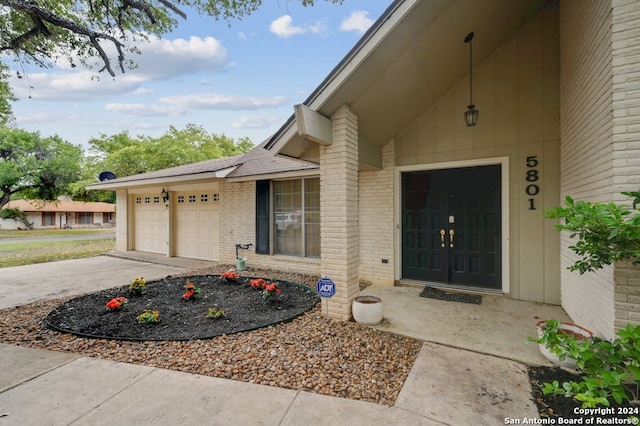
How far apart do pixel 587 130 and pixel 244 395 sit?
4.53m

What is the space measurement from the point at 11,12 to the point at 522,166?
11.2 metres

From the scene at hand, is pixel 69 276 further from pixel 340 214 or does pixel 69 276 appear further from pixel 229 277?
pixel 340 214

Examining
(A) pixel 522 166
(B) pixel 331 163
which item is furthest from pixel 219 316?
(A) pixel 522 166

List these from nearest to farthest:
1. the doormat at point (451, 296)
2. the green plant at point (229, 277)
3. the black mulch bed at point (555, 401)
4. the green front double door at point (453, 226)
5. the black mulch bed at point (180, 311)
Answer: the black mulch bed at point (555, 401) → the black mulch bed at point (180, 311) → the doormat at point (451, 296) → the green front double door at point (453, 226) → the green plant at point (229, 277)

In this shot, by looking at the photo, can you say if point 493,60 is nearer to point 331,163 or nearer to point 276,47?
point 331,163

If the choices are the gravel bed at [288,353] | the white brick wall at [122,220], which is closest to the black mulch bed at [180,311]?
the gravel bed at [288,353]

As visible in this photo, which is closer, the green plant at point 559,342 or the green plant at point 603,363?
the green plant at point 603,363

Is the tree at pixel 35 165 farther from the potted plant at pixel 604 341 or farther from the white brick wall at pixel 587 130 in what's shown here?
the white brick wall at pixel 587 130

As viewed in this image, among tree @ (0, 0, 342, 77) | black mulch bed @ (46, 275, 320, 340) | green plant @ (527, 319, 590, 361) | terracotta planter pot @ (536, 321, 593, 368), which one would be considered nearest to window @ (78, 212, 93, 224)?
tree @ (0, 0, 342, 77)

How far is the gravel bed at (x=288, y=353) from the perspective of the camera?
8.24 feet

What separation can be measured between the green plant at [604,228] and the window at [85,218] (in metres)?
47.9

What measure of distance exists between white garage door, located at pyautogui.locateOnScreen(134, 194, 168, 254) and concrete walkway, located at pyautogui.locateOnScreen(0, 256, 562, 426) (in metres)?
7.08

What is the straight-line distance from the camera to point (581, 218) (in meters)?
1.94

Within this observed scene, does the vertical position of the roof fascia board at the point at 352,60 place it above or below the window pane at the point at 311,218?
above
